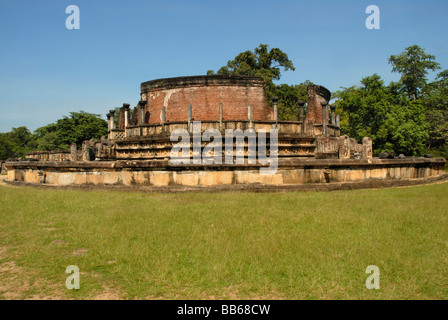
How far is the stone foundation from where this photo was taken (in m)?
8.77

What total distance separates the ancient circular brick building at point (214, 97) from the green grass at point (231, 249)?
45.9ft

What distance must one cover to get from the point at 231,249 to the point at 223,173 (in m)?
5.09

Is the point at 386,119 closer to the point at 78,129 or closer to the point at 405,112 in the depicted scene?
the point at 405,112

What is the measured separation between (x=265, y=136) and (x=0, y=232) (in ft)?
29.7

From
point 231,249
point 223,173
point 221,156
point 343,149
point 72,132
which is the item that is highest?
point 72,132

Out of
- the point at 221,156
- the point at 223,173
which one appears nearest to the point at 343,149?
the point at 221,156

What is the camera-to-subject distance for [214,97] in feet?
65.2

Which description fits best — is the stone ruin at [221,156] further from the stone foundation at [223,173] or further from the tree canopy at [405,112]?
the tree canopy at [405,112]

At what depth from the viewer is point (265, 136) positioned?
39.8 ft

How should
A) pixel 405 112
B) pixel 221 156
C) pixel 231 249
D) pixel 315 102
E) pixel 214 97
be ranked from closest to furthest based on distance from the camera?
A: pixel 231 249, pixel 221 156, pixel 315 102, pixel 214 97, pixel 405 112
